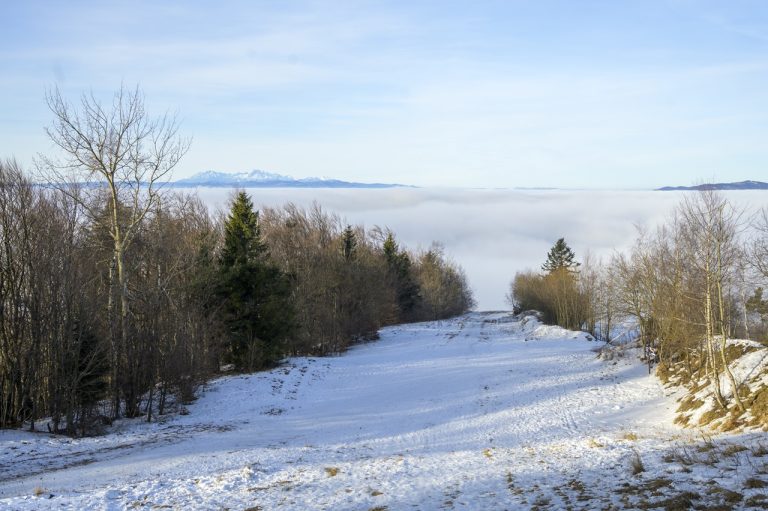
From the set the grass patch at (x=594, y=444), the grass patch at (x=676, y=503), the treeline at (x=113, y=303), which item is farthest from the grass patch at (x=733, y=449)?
the treeline at (x=113, y=303)

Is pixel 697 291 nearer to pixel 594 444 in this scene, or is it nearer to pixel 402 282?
pixel 594 444

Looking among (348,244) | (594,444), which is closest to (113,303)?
(594,444)

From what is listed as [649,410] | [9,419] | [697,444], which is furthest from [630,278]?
[9,419]

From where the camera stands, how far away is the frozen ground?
33.4ft

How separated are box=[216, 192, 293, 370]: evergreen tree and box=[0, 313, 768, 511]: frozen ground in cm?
186

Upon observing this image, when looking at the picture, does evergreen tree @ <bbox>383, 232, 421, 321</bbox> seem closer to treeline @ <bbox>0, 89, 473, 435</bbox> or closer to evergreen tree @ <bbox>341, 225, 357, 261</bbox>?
evergreen tree @ <bbox>341, 225, 357, 261</bbox>

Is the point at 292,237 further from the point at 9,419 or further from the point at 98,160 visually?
the point at 9,419

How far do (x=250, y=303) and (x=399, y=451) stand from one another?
605 inches

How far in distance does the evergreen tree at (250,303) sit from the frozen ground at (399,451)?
1.86 m

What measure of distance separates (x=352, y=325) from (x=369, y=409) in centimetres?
2312

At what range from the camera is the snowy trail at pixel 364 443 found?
1098 cm

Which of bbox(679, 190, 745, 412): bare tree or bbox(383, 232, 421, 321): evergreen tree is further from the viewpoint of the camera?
bbox(383, 232, 421, 321): evergreen tree

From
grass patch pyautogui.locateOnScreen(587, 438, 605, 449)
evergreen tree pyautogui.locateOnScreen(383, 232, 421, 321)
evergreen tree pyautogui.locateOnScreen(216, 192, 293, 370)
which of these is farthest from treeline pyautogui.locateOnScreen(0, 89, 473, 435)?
evergreen tree pyautogui.locateOnScreen(383, 232, 421, 321)

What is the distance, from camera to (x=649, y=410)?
21.2m
